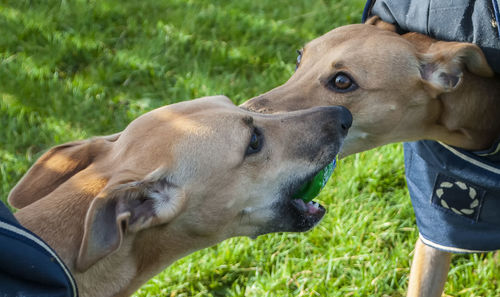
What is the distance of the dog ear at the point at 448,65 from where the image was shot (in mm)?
2996

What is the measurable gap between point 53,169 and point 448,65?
5.90 feet

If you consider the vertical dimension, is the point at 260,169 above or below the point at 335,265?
above

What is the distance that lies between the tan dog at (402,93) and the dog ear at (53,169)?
736mm

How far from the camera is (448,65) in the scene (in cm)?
304

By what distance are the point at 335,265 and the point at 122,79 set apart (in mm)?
2450

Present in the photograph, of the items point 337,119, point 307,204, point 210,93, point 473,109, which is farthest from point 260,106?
point 210,93

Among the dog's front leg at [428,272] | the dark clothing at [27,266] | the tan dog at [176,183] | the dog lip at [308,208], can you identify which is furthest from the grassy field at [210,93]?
the dark clothing at [27,266]

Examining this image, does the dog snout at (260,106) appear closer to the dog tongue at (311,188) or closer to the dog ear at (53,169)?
the dog tongue at (311,188)

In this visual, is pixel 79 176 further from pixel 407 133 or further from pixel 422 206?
pixel 422 206

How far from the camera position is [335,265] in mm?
3732

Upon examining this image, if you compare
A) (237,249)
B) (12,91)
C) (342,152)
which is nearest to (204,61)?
(12,91)

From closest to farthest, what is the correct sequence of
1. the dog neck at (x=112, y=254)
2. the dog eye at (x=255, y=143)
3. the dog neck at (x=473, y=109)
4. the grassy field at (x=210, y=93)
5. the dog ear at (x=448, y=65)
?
the dog neck at (x=112, y=254)
the dog eye at (x=255, y=143)
the dog ear at (x=448, y=65)
the dog neck at (x=473, y=109)
the grassy field at (x=210, y=93)

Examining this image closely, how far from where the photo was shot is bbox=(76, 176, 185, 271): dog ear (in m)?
2.12

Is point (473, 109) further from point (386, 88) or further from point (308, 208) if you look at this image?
point (308, 208)
